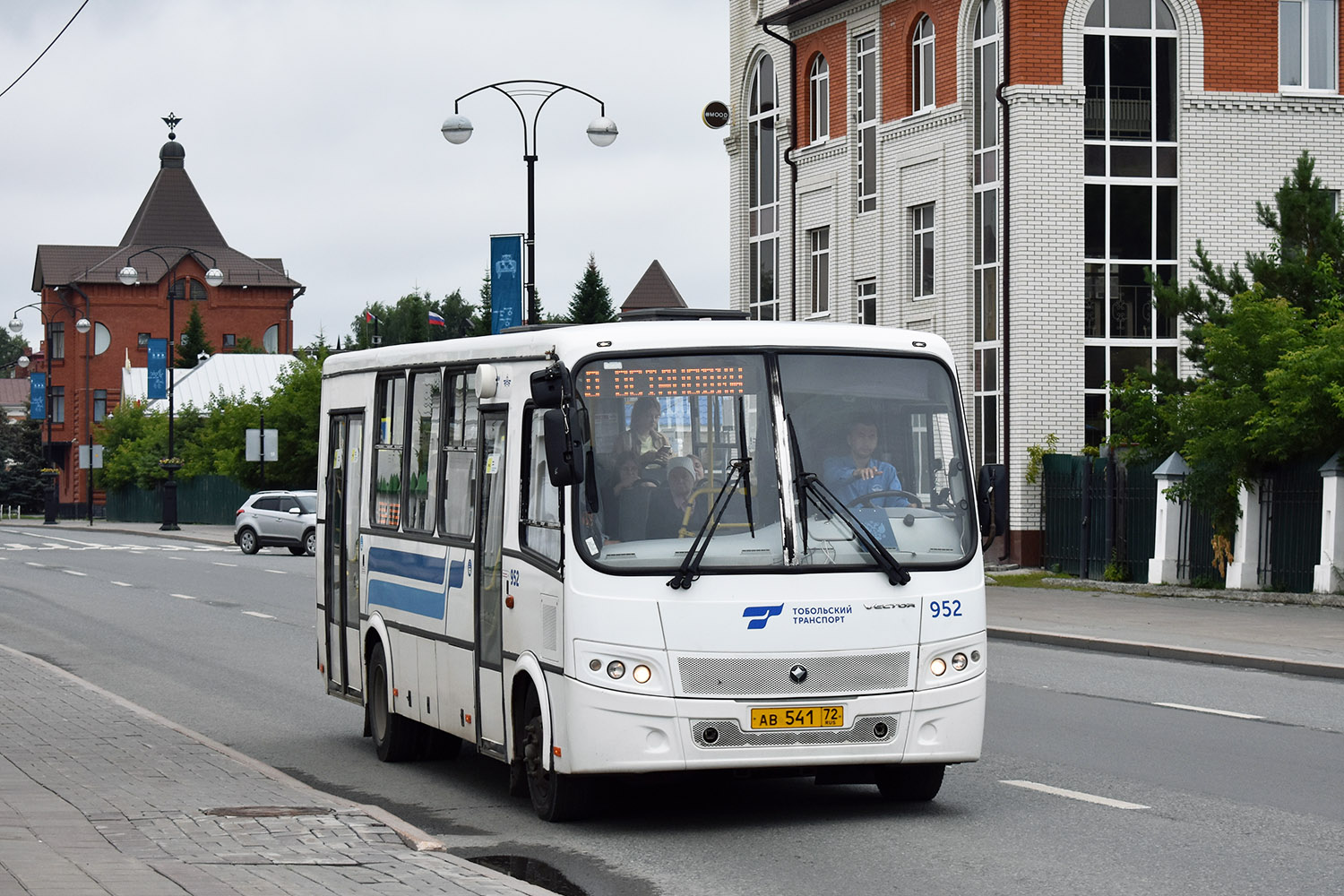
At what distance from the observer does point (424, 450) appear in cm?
1196

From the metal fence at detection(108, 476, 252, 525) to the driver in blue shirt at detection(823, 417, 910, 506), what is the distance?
66647 mm

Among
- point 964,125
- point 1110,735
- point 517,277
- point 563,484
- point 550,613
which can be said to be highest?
point 964,125

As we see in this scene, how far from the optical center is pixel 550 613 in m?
9.73

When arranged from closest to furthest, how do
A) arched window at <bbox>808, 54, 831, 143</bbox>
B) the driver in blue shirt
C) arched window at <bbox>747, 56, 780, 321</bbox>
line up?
the driver in blue shirt, arched window at <bbox>808, 54, 831, 143</bbox>, arched window at <bbox>747, 56, 780, 321</bbox>

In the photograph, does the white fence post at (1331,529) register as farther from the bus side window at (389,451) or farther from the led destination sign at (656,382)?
the led destination sign at (656,382)

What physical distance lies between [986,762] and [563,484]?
392 cm

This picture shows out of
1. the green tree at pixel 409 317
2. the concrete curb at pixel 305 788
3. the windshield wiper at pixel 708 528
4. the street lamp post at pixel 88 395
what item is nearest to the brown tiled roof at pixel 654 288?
the green tree at pixel 409 317

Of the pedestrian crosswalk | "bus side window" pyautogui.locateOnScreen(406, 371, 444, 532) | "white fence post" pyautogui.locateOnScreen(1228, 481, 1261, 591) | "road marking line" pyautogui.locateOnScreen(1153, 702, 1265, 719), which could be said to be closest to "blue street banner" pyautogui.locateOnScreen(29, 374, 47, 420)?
the pedestrian crosswalk

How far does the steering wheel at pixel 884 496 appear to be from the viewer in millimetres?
9930

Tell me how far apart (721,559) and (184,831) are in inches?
110

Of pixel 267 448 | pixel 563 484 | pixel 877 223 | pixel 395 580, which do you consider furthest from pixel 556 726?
pixel 267 448

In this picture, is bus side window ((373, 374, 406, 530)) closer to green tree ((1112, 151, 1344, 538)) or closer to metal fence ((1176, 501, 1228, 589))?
green tree ((1112, 151, 1344, 538))

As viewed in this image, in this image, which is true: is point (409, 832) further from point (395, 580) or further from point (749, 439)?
point (395, 580)

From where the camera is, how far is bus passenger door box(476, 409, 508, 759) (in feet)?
34.6
